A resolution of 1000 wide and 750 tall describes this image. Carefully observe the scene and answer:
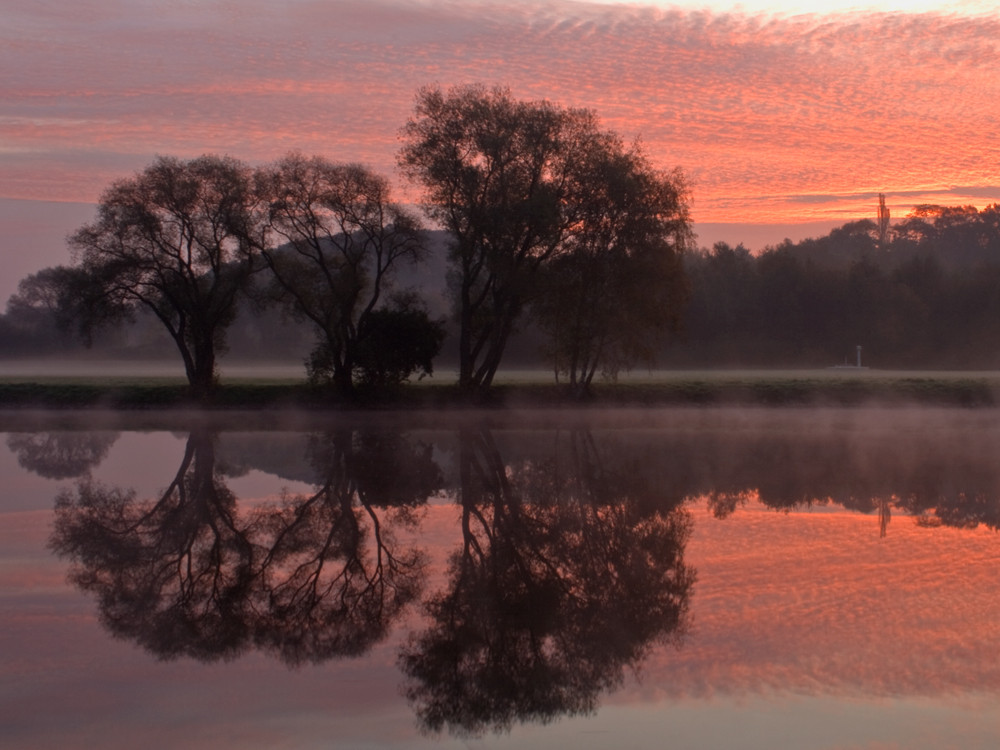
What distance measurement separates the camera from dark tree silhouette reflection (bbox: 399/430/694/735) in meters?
7.33

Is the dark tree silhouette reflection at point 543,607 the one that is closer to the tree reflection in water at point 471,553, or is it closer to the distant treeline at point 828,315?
the tree reflection in water at point 471,553

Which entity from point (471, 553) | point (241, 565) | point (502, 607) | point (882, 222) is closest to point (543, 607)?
point (502, 607)

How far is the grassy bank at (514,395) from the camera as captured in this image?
130 feet

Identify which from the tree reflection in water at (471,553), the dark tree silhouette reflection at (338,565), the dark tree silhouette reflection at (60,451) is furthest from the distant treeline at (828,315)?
the dark tree silhouette reflection at (338,565)

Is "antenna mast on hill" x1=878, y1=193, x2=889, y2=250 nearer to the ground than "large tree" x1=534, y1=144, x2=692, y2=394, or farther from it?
farther from it

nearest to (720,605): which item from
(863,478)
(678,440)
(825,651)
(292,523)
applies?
(825,651)

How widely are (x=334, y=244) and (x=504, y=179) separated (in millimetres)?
6941

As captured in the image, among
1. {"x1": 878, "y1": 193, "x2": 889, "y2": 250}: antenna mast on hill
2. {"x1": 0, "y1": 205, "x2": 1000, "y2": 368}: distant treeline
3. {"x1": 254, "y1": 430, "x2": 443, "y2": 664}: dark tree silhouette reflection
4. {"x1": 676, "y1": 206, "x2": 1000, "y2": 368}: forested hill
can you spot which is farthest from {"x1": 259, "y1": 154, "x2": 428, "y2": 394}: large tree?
{"x1": 878, "y1": 193, "x2": 889, "y2": 250}: antenna mast on hill

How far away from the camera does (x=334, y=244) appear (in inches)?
1577

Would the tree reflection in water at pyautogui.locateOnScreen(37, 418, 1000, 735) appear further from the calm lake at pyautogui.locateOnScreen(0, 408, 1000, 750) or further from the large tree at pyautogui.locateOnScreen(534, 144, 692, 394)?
the large tree at pyautogui.locateOnScreen(534, 144, 692, 394)

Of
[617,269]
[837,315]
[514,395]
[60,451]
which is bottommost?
[60,451]

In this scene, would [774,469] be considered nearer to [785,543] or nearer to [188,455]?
[785,543]

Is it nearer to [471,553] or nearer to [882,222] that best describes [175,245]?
[471,553]

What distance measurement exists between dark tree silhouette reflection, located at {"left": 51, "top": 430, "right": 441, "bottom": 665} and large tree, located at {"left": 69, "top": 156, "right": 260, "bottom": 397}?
77.5 ft
